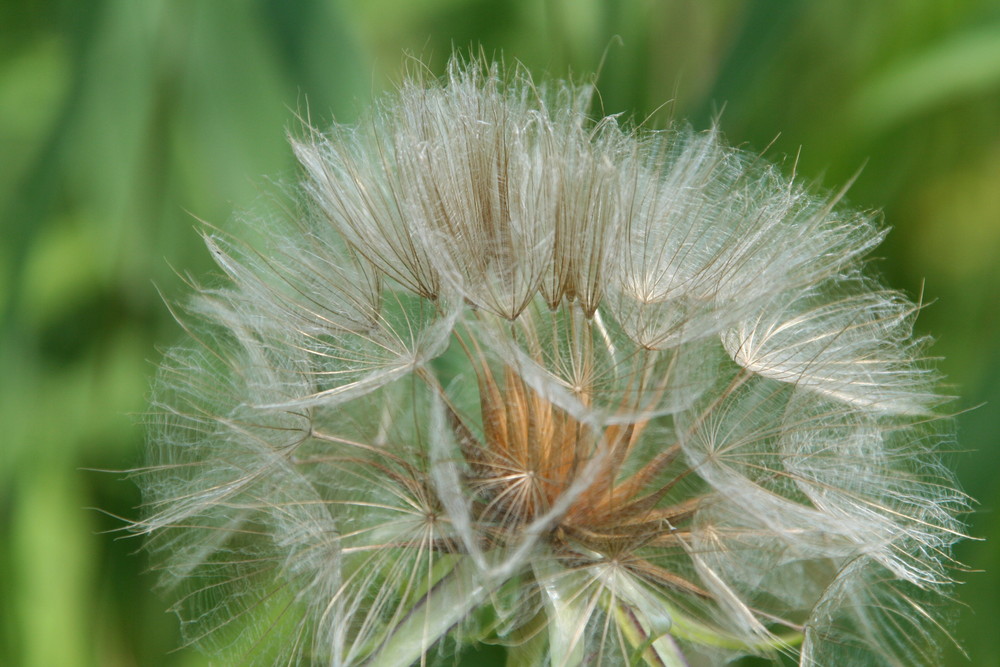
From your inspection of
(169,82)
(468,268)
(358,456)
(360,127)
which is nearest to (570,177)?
(468,268)

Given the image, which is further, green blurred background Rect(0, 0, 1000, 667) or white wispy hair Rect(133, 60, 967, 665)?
green blurred background Rect(0, 0, 1000, 667)

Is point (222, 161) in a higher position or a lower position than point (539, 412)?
higher

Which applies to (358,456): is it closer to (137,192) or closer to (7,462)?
(7,462)

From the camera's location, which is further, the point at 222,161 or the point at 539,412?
the point at 222,161
